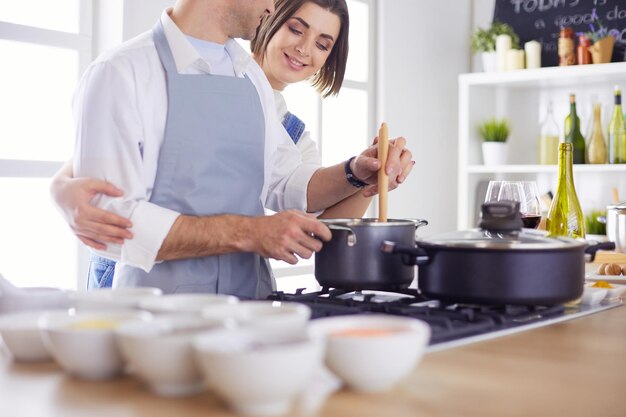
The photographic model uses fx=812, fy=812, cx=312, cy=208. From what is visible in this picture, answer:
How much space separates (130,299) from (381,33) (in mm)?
3863

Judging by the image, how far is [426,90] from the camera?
5090 millimetres

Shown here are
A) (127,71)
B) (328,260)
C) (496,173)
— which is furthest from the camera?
(496,173)

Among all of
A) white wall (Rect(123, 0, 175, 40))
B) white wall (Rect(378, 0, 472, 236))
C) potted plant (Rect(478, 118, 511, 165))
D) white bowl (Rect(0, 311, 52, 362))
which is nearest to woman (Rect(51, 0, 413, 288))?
white wall (Rect(123, 0, 175, 40))

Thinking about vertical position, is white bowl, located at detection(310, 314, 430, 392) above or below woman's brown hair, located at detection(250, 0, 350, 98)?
below

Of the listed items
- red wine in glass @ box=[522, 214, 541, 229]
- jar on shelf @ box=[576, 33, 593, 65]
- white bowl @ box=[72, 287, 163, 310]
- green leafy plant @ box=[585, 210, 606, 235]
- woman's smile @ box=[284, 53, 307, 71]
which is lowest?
green leafy plant @ box=[585, 210, 606, 235]

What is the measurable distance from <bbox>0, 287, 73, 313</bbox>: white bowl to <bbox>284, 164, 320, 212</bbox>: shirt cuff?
1127mm

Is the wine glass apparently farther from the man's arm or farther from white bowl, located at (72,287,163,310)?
white bowl, located at (72,287,163,310)

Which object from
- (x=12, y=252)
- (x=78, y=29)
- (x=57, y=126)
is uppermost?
(x=78, y=29)

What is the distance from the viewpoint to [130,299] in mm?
1079

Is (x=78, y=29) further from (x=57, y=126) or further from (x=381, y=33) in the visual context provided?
(x=381, y=33)

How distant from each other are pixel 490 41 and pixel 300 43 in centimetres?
270

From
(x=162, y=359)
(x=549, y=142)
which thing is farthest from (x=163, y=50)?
(x=549, y=142)

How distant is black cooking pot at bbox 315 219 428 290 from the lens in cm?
140

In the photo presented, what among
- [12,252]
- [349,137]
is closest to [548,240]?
[12,252]
